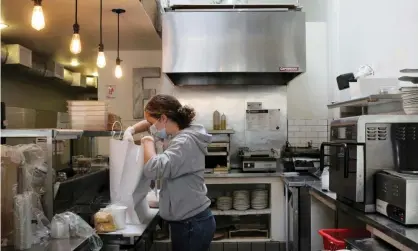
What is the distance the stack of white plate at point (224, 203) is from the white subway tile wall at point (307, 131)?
46.7 inches

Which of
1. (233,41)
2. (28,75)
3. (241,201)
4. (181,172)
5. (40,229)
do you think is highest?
(233,41)

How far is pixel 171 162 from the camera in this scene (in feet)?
8.06

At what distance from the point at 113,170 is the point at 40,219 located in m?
0.60

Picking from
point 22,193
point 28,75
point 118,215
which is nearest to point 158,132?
point 118,215

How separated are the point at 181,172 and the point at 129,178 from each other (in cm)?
33

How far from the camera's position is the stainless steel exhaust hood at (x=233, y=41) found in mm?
4445

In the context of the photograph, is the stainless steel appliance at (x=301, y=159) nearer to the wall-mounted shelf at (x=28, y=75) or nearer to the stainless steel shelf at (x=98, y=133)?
the stainless steel shelf at (x=98, y=133)

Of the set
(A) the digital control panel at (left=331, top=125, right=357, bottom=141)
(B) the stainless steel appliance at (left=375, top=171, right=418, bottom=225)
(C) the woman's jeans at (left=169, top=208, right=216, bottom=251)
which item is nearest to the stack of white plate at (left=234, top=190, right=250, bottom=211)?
(A) the digital control panel at (left=331, top=125, right=357, bottom=141)

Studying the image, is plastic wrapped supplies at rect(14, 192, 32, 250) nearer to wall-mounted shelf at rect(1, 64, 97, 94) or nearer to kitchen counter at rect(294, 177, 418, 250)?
kitchen counter at rect(294, 177, 418, 250)

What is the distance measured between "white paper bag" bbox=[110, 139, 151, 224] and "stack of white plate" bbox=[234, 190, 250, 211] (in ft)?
6.65

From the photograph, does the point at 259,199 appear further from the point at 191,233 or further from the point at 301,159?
the point at 191,233

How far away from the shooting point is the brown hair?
2619 mm

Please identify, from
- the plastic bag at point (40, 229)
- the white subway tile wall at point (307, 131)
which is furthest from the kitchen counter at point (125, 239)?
the white subway tile wall at point (307, 131)

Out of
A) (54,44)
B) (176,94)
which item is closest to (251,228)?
(176,94)
